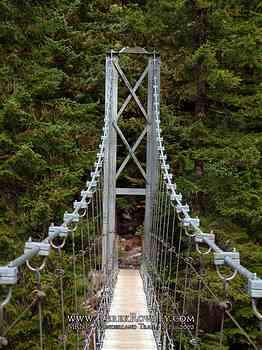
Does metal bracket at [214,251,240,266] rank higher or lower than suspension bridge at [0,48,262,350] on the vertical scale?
higher

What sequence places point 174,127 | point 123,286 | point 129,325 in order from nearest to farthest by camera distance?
point 129,325 < point 123,286 < point 174,127

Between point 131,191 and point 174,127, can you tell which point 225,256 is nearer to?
point 131,191

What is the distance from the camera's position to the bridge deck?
2955mm

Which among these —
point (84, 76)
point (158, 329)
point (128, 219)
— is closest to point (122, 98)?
point (84, 76)

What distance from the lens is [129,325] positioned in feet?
10.7

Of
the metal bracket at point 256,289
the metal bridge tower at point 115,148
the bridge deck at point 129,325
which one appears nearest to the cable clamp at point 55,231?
the metal bracket at point 256,289

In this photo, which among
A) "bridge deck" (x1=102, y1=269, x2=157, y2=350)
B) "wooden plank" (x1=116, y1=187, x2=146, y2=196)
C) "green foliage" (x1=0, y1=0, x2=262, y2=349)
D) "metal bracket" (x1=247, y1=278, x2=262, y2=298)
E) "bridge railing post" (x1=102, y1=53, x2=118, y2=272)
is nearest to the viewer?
"metal bracket" (x1=247, y1=278, x2=262, y2=298)

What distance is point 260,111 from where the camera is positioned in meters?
5.09

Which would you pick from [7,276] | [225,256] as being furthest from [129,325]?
[7,276]

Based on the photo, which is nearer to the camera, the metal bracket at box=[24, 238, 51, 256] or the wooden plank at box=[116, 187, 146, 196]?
the metal bracket at box=[24, 238, 51, 256]

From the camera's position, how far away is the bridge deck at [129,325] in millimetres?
2955

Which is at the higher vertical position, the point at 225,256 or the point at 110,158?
the point at 225,256

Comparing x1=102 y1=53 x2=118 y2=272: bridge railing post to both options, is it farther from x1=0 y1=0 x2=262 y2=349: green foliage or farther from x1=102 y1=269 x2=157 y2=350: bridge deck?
x1=102 y1=269 x2=157 y2=350: bridge deck

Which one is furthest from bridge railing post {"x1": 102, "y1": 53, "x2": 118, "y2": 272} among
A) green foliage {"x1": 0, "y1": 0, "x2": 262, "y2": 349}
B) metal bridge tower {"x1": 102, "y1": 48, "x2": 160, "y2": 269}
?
green foliage {"x1": 0, "y1": 0, "x2": 262, "y2": 349}
